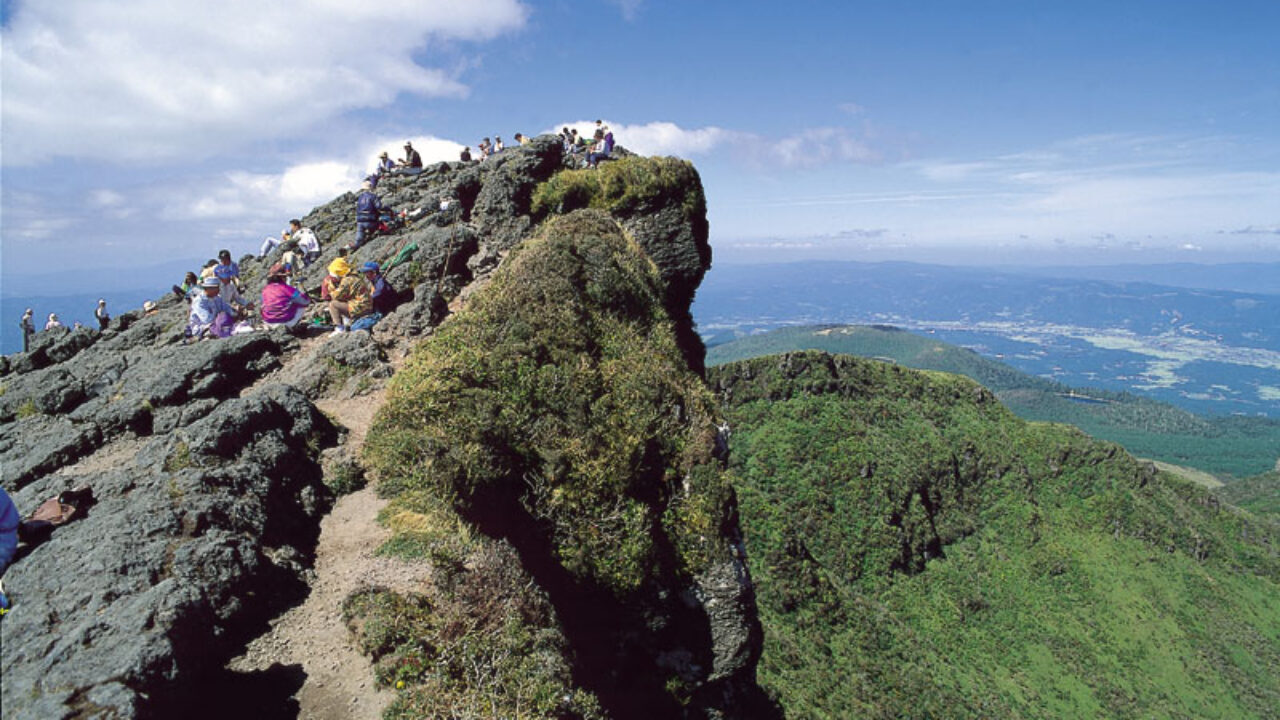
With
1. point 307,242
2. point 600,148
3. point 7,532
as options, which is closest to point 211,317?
point 307,242

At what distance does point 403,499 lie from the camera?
937 centimetres

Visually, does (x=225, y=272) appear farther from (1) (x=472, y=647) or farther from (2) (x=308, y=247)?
(1) (x=472, y=647)

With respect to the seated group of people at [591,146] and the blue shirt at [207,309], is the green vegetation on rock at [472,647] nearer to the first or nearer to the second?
the blue shirt at [207,309]

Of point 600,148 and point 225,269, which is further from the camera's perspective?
point 600,148

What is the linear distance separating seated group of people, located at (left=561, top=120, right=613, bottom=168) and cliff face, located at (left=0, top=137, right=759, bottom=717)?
1071cm

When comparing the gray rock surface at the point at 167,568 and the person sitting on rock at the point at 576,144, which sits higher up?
the person sitting on rock at the point at 576,144

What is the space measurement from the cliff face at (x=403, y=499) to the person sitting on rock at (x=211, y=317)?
127 cm

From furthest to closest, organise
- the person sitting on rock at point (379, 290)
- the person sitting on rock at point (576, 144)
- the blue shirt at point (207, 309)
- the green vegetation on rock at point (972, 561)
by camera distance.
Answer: the green vegetation on rock at point (972, 561) → the person sitting on rock at point (576, 144) → the person sitting on rock at point (379, 290) → the blue shirt at point (207, 309)

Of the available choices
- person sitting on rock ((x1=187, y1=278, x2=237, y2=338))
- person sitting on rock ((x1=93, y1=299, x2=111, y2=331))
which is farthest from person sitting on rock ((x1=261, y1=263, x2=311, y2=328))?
person sitting on rock ((x1=93, y1=299, x2=111, y2=331))

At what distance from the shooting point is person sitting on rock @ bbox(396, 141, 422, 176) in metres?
31.5

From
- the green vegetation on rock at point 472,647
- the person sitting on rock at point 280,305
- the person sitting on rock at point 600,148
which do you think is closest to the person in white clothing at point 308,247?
the person sitting on rock at point 280,305

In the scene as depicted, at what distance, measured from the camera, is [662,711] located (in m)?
9.63

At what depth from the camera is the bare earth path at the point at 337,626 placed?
6.18 metres

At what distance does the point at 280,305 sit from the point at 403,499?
11054mm
